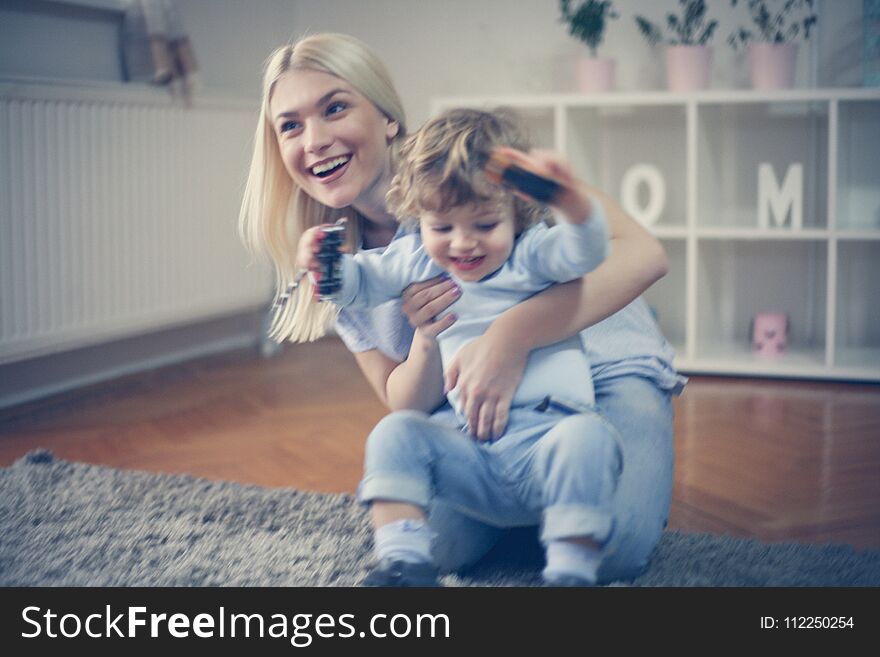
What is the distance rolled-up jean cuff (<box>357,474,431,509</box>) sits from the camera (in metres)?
0.98

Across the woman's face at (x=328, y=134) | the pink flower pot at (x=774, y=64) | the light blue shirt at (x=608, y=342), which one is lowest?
the light blue shirt at (x=608, y=342)

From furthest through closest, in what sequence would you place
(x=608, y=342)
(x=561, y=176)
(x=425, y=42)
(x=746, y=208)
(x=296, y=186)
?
(x=746, y=208) < (x=425, y=42) < (x=608, y=342) < (x=296, y=186) < (x=561, y=176)

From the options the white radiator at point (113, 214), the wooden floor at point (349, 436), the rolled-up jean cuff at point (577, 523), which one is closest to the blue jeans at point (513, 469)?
the rolled-up jean cuff at point (577, 523)

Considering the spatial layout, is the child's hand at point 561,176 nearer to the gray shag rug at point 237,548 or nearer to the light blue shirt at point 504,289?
the light blue shirt at point 504,289

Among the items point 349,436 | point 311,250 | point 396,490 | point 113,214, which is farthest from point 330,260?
point 113,214

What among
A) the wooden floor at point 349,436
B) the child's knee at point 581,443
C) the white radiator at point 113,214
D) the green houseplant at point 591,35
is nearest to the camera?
the child's knee at point 581,443

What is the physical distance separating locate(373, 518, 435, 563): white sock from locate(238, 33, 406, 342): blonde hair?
0.22 metres

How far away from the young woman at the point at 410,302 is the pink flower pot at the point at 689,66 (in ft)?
4.55

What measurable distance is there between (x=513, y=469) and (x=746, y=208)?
5.94 ft

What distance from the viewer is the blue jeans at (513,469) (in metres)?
0.94

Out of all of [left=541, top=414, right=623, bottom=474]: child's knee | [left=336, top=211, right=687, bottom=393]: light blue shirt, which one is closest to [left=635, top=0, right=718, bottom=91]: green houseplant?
[left=336, top=211, right=687, bottom=393]: light blue shirt

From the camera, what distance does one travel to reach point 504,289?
0.99 meters

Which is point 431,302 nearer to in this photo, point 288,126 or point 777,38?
point 288,126

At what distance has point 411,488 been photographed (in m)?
0.98
